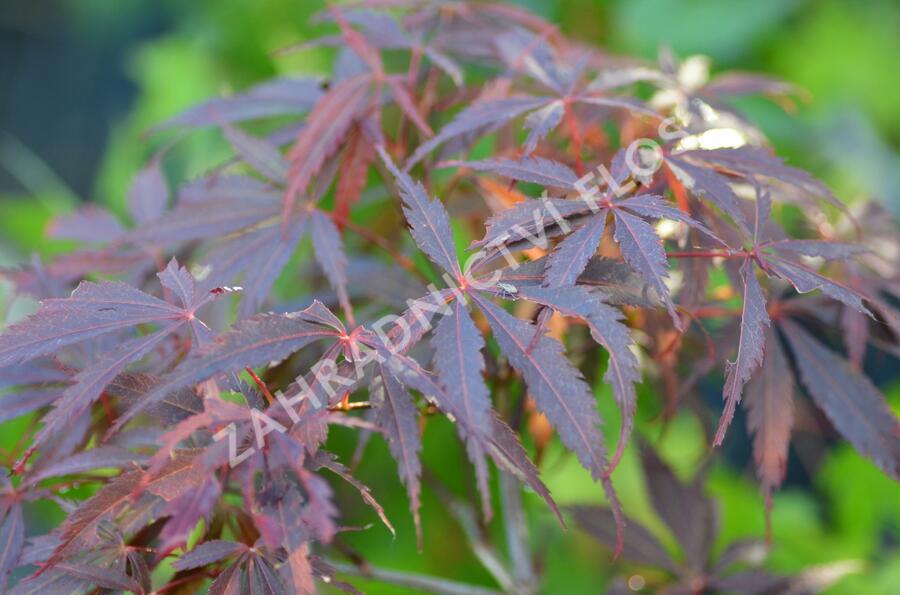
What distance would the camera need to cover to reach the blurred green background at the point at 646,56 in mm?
1109

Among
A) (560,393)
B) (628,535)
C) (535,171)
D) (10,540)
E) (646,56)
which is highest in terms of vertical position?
(646,56)

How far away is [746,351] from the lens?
444 millimetres

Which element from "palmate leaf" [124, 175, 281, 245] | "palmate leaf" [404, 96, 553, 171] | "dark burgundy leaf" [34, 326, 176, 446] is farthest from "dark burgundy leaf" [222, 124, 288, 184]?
"dark burgundy leaf" [34, 326, 176, 446]

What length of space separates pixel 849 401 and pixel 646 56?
105 centimetres

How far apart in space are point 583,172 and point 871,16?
5.19 feet

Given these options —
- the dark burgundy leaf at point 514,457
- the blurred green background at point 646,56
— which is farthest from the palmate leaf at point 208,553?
the blurred green background at point 646,56

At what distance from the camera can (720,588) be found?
73 centimetres

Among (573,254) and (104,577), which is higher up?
(573,254)

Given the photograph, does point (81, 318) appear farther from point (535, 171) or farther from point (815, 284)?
point (815, 284)

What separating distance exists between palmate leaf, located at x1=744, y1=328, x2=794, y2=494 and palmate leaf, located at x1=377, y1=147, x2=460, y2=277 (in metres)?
0.24

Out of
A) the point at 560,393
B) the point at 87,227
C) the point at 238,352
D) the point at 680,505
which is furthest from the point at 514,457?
the point at 87,227

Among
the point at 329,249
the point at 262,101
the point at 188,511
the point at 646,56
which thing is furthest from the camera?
the point at 646,56

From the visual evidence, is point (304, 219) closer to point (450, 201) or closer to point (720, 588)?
point (450, 201)

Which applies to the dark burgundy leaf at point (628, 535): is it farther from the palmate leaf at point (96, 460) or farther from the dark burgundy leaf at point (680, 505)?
the palmate leaf at point (96, 460)
